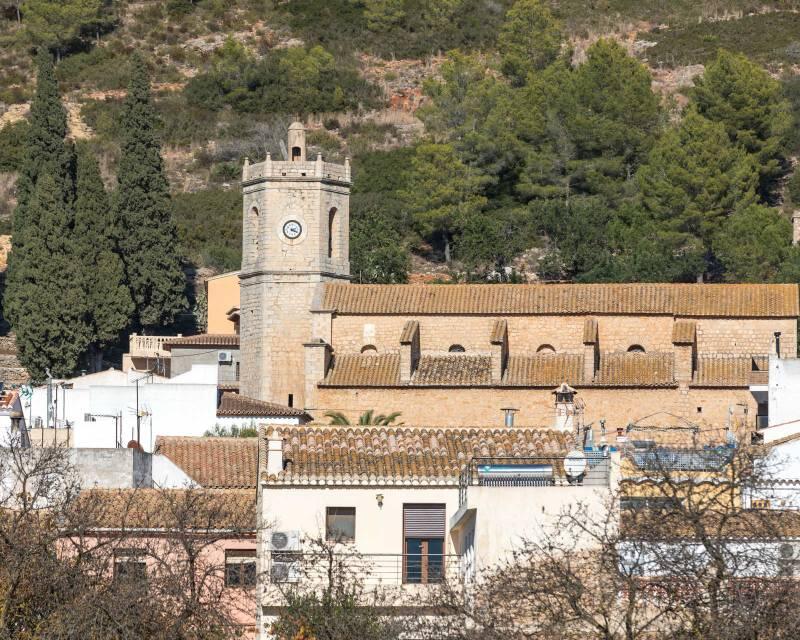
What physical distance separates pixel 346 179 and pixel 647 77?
89.0ft

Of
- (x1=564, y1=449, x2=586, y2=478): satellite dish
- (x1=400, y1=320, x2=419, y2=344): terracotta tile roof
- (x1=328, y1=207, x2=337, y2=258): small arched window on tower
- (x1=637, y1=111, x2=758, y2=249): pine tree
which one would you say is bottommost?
(x1=564, y1=449, x2=586, y2=478): satellite dish

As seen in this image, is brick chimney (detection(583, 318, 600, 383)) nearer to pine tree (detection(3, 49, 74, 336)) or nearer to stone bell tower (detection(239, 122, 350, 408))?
stone bell tower (detection(239, 122, 350, 408))

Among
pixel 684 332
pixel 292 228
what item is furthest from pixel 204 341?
pixel 684 332

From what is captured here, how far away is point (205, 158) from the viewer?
93688 mm

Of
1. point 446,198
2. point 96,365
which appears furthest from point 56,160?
point 446,198

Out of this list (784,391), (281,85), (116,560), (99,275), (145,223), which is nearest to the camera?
(116,560)

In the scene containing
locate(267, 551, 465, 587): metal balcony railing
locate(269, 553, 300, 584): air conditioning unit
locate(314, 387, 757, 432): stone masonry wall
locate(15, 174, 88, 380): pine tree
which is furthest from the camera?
locate(15, 174, 88, 380): pine tree

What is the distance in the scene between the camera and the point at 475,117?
8344cm

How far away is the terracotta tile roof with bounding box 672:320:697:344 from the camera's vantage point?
57.3 meters

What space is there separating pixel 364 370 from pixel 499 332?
3.47 m

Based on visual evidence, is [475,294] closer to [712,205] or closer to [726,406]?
[726,406]

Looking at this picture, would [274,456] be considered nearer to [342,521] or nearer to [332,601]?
[342,521]

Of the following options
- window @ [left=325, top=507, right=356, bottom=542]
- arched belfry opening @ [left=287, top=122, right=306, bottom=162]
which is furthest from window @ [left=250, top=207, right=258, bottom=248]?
window @ [left=325, top=507, right=356, bottom=542]

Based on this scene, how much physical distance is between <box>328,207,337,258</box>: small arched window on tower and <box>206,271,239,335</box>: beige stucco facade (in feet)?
25.1
